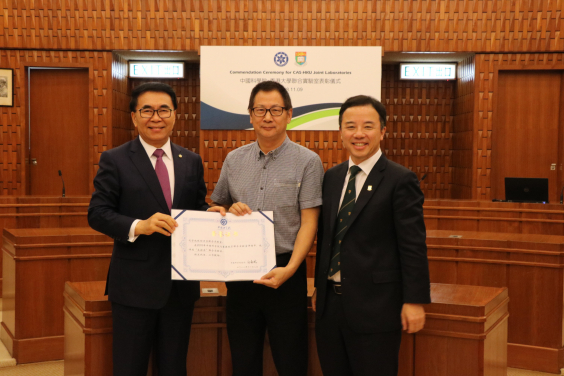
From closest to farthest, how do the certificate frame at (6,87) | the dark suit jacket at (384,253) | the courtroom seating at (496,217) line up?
the dark suit jacket at (384,253) → the courtroom seating at (496,217) → the certificate frame at (6,87)

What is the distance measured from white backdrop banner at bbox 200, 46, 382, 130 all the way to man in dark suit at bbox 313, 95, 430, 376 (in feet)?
16.4

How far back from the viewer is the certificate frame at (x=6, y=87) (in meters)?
→ 7.34

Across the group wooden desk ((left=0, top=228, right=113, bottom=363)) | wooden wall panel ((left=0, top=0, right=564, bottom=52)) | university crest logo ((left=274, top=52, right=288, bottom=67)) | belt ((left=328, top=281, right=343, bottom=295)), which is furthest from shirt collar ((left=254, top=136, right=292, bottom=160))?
wooden wall panel ((left=0, top=0, right=564, bottom=52))

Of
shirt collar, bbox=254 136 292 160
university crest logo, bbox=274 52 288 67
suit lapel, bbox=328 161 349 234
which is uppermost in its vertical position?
university crest logo, bbox=274 52 288 67

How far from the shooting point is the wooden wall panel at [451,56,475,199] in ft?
24.6

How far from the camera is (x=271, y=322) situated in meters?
2.09

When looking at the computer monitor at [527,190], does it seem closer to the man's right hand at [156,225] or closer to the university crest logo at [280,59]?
the university crest logo at [280,59]

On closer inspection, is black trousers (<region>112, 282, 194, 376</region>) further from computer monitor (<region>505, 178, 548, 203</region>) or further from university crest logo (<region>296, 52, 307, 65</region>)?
university crest logo (<region>296, 52, 307, 65</region>)

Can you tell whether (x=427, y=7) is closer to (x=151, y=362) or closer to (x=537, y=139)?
(x=537, y=139)

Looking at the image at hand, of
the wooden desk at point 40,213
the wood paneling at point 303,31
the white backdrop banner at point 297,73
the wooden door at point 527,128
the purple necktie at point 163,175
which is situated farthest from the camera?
the wooden door at point 527,128

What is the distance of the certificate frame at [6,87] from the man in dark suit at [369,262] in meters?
6.90

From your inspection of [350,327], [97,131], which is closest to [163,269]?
[350,327]

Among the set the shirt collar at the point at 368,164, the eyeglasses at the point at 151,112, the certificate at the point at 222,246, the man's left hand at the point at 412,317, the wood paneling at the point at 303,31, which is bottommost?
the man's left hand at the point at 412,317

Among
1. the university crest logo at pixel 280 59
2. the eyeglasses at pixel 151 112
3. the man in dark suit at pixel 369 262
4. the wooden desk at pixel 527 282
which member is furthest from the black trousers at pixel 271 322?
the university crest logo at pixel 280 59
